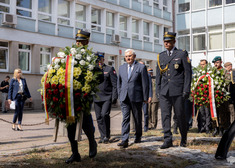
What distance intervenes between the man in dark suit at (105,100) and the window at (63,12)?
64.2ft

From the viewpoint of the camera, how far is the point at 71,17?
91.7 ft

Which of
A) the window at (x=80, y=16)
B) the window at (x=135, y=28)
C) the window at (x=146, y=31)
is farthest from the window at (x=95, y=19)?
the window at (x=146, y=31)

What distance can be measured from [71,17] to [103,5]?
3441mm

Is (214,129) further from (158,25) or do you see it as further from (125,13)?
(158,25)

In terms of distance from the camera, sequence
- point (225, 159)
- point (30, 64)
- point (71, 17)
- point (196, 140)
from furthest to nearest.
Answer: point (71, 17), point (30, 64), point (196, 140), point (225, 159)

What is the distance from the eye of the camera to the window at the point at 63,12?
27.4 meters

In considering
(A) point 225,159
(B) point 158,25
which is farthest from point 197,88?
(B) point 158,25

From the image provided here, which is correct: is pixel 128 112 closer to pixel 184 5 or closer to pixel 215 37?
pixel 215 37

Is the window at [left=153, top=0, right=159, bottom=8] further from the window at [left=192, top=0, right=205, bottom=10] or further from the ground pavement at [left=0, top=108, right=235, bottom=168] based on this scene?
the ground pavement at [left=0, top=108, right=235, bottom=168]

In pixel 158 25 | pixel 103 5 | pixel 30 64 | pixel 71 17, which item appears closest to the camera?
pixel 30 64

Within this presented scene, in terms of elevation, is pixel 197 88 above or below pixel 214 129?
above

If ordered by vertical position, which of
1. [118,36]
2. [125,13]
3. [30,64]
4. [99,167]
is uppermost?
[125,13]

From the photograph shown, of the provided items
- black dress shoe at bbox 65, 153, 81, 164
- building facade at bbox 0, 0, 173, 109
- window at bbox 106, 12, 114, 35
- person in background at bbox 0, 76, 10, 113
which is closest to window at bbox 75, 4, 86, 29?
building facade at bbox 0, 0, 173, 109

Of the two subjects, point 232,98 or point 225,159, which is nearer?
point 225,159
